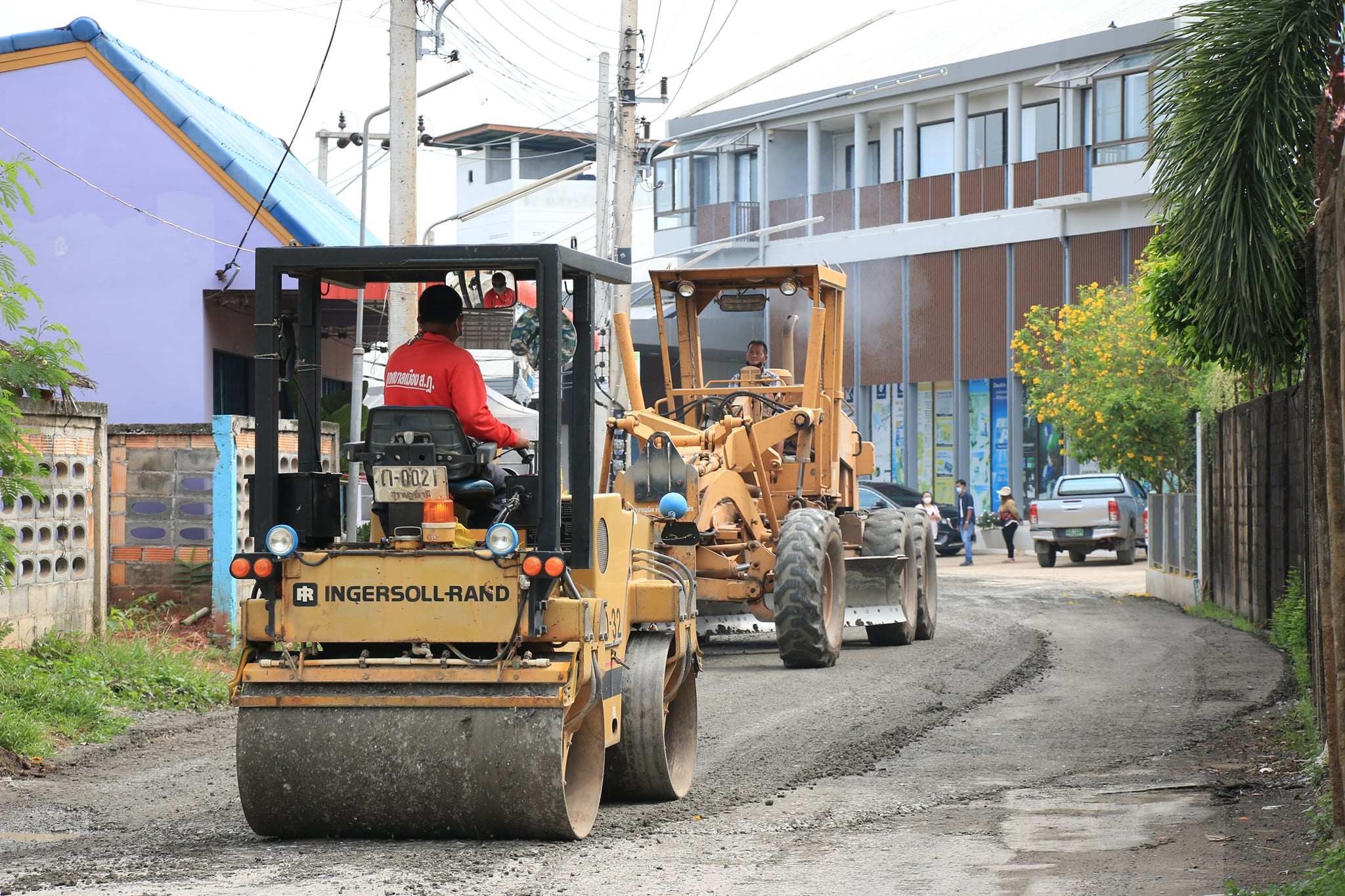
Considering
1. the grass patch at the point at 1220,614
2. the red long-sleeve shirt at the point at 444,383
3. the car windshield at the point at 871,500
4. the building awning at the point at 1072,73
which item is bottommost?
the grass patch at the point at 1220,614

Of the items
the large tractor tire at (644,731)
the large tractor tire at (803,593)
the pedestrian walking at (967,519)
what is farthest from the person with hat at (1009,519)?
the large tractor tire at (644,731)

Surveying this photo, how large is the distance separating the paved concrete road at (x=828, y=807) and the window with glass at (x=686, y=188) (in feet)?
112

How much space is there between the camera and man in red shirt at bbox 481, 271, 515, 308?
7453 millimetres

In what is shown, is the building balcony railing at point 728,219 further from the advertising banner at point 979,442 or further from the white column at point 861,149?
the advertising banner at point 979,442

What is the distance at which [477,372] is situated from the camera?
727 centimetres

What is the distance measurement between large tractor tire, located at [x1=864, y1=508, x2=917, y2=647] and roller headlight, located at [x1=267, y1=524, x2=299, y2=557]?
959cm

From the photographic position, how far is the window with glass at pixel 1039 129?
38938 mm

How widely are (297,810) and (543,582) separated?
139cm

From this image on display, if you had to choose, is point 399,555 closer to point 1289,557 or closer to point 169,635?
point 169,635

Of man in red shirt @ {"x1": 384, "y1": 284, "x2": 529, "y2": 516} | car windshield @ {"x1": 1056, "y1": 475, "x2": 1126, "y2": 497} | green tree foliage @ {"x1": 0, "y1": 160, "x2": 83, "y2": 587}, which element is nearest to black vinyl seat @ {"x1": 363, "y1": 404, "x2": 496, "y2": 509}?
man in red shirt @ {"x1": 384, "y1": 284, "x2": 529, "y2": 516}

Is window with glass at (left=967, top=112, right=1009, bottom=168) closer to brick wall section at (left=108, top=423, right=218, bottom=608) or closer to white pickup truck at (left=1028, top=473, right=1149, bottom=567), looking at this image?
white pickup truck at (left=1028, top=473, right=1149, bottom=567)

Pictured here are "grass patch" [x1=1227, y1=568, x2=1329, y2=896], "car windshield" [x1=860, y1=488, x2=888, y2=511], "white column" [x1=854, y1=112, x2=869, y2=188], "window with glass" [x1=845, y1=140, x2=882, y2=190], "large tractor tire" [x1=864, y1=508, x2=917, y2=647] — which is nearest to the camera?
"grass patch" [x1=1227, y1=568, x2=1329, y2=896]

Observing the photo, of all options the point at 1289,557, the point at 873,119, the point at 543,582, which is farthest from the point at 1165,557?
the point at 873,119

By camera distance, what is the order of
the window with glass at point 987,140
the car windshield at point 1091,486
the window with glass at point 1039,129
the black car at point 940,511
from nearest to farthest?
the car windshield at point 1091,486 < the black car at point 940,511 < the window with glass at point 1039,129 < the window with glass at point 987,140
